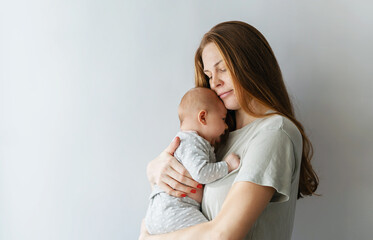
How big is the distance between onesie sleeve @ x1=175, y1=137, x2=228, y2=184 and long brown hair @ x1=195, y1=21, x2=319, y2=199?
236 millimetres

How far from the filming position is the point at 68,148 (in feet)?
6.07

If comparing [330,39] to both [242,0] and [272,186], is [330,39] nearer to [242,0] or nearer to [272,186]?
[242,0]

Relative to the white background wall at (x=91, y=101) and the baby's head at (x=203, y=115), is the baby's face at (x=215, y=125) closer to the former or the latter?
the baby's head at (x=203, y=115)

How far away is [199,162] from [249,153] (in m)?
0.20

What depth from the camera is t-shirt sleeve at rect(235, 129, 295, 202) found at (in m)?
1.11

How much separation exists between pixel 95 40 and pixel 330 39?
1.17 metres

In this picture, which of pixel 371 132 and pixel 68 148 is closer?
pixel 371 132

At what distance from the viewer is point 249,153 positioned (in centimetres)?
120

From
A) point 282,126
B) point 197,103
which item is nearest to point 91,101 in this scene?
point 197,103

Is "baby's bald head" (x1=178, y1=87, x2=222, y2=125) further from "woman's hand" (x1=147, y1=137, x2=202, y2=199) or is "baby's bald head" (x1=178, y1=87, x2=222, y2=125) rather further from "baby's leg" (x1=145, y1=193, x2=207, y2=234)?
"baby's leg" (x1=145, y1=193, x2=207, y2=234)

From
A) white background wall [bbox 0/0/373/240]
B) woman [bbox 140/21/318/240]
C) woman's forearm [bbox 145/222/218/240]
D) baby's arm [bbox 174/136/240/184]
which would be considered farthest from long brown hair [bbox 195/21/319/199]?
woman's forearm [bbox 145/222/218/240]

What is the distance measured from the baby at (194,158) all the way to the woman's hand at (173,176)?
0.02 m

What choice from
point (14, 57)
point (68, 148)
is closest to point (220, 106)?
point (68, 148)

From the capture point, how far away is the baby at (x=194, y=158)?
50.5 inches
